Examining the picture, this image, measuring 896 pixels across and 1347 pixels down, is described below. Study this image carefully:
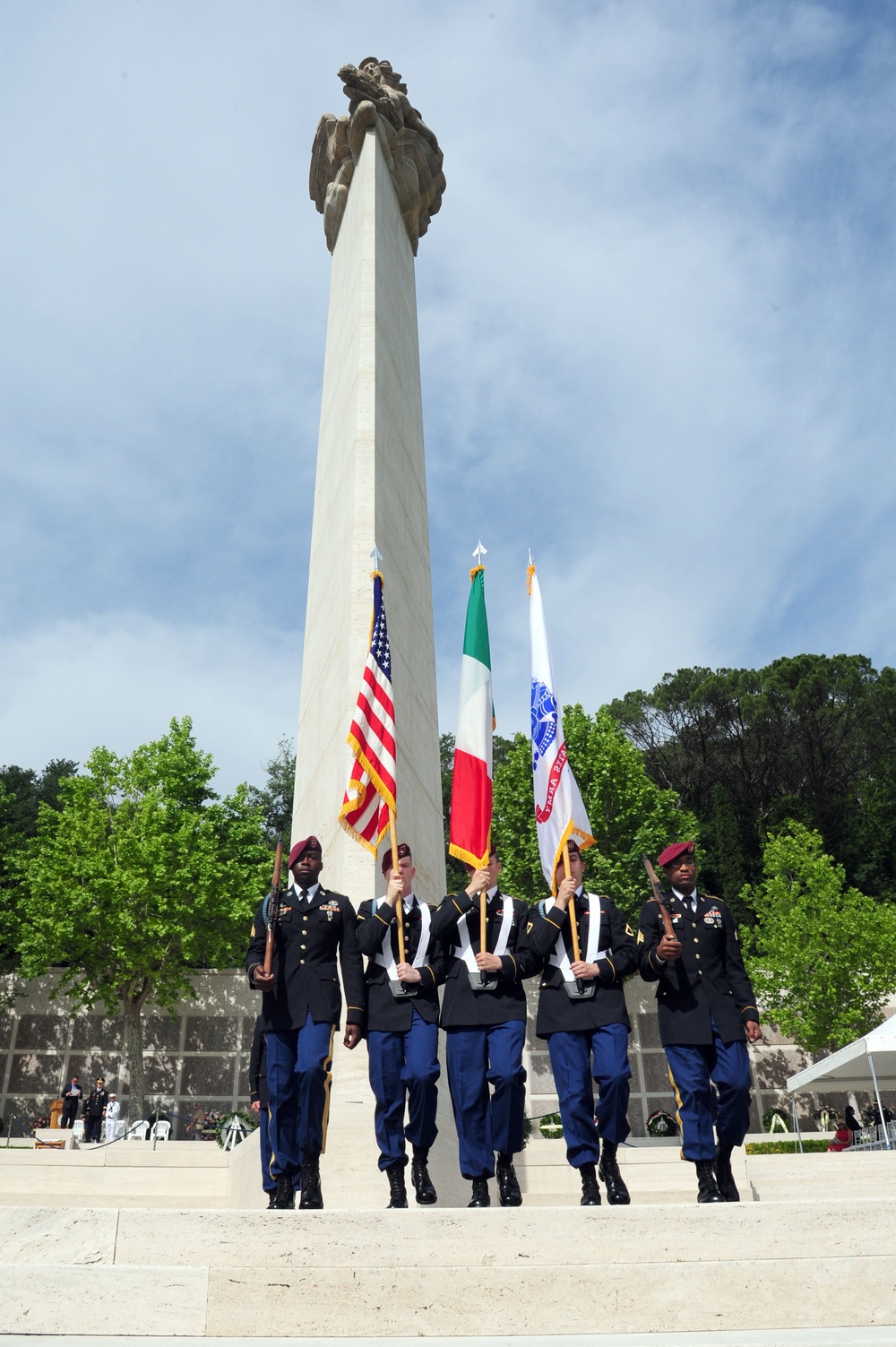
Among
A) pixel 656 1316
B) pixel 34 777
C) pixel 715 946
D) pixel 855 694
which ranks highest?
pixel 855 694

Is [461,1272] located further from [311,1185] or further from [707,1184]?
[707,1184]

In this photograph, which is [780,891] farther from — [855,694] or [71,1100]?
[71,1100]

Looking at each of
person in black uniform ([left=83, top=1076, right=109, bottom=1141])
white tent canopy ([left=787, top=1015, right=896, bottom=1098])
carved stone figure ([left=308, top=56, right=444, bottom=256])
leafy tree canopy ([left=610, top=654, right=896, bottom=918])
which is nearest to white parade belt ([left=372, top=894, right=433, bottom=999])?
white tent canopy ([left=787, top=1015, right=896, bottom=1098])

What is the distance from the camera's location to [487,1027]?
5.95 meters

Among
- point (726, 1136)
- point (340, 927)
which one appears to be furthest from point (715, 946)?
point (340, 927)

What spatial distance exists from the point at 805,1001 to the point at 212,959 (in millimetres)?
14528

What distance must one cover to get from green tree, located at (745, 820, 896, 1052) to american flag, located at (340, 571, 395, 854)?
2091 cm

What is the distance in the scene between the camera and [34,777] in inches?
1623

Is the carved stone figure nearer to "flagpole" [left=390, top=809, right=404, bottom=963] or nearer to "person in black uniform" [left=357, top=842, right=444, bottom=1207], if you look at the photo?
"flagpole" [left=390, top=809, right=404, bottom=963]

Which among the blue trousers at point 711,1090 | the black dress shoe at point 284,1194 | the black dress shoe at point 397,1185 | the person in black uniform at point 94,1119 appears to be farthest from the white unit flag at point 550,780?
the person in black uniform at point 94,1119

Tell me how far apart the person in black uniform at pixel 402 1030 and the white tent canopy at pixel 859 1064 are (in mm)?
10676

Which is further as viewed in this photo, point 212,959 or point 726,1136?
point 212,959

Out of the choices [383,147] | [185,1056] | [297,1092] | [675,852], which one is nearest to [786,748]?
[185,1056]

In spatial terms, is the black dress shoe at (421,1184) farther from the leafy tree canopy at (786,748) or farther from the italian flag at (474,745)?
the leafy tree canopy at (786,748)
